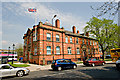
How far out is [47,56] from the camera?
65.8ft

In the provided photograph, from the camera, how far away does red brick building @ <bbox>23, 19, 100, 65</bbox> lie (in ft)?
65.1

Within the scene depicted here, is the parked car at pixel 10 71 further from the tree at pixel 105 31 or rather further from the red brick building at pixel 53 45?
the tree at pixel 105 31

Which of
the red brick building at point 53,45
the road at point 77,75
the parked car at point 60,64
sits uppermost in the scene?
the red brick building at point 53,45

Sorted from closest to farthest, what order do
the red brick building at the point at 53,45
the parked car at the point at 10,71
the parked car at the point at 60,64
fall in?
1. the parked car at the point at 10,71
2. the parked car at the point at 60,64
3. the red brick building at the point at 53,45

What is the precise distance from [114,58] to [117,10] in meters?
17.2

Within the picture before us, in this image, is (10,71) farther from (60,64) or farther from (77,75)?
(77,75)

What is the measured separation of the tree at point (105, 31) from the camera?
24.6 metres

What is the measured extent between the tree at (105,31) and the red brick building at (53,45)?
19.4ft

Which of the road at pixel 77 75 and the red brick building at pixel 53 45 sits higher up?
the red brick building at pixel 53 45

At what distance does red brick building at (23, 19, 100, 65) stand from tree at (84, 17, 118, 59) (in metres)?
5.91

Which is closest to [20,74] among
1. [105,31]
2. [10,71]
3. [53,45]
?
[10,71]

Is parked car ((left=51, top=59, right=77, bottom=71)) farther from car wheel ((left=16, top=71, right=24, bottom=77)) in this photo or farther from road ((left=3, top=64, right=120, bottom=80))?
car wheel ((left=16, top=71, right=24, bottom=77))

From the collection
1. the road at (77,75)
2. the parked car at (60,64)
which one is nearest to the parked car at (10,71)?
the road at (77,75)

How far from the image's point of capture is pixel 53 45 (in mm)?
21266
